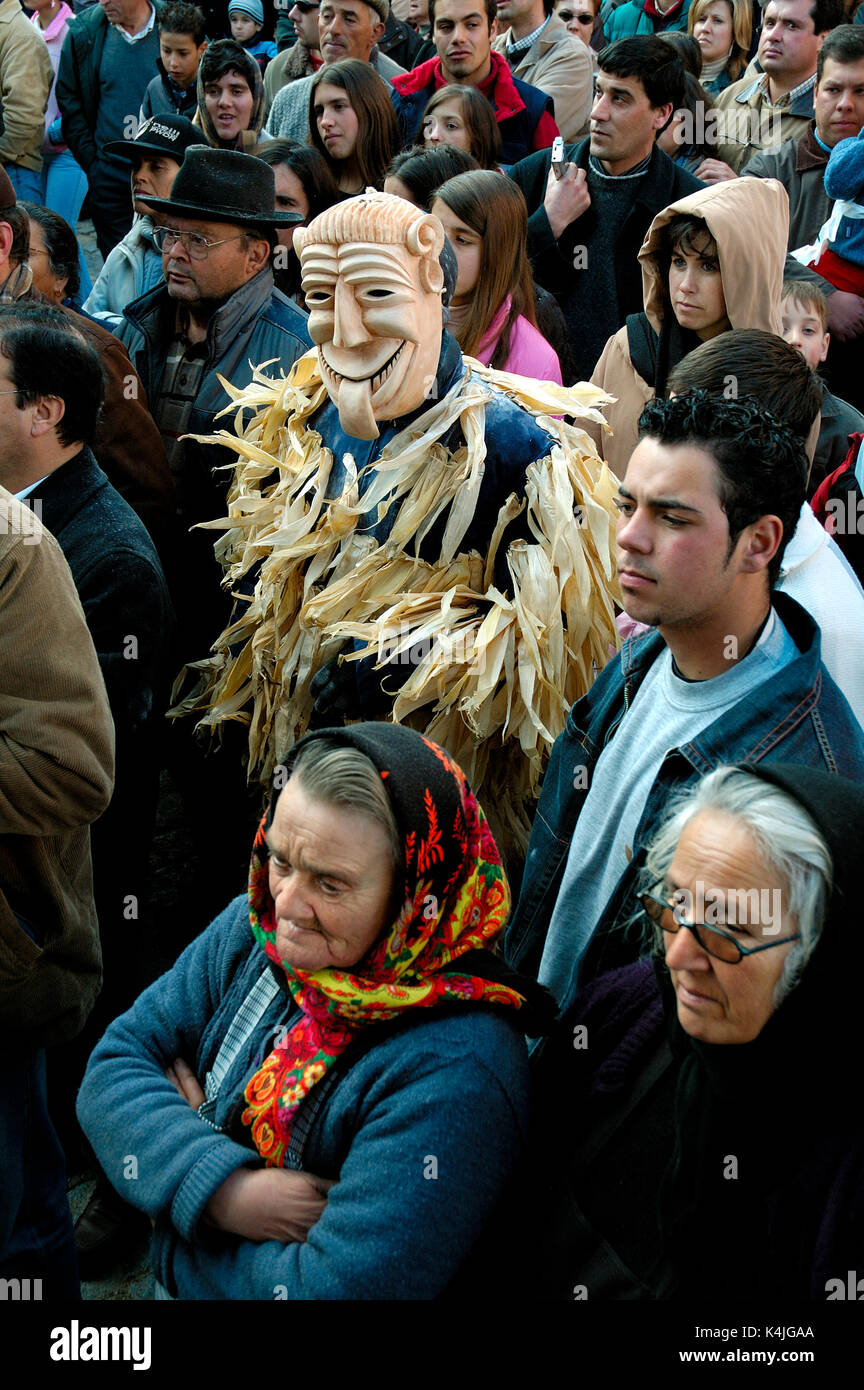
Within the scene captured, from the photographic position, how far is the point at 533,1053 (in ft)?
6.59

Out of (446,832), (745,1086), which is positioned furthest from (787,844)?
(446,832)

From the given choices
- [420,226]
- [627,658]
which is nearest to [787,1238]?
[627,658]

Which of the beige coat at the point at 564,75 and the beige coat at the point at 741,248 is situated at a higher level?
the beige coat at the point at 564,75

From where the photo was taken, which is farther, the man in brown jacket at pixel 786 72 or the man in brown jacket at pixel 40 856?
the man in brown jacket at pixel 786 72

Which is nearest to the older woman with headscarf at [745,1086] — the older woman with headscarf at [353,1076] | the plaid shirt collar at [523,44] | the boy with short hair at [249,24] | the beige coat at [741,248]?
the older woman with headscarf at [353,1076]

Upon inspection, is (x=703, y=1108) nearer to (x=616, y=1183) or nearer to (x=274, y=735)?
(x=616, y=1183)

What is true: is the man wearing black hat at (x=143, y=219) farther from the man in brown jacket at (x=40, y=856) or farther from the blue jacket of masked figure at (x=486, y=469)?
the man in brown jacket at (x=40, y=856)

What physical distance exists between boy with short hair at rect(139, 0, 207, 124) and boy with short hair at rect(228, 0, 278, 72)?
192 centimetres

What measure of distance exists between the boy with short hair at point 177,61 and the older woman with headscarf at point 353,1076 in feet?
17.5

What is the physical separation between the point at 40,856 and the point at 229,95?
410cm

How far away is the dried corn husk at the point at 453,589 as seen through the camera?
117 inches

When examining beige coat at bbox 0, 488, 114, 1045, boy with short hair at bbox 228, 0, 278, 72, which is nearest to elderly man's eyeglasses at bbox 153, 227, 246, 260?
beige coat at bbox 0, 488, 114, 1045

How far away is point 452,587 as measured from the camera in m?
3.09

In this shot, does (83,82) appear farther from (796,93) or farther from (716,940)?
(716,940)
